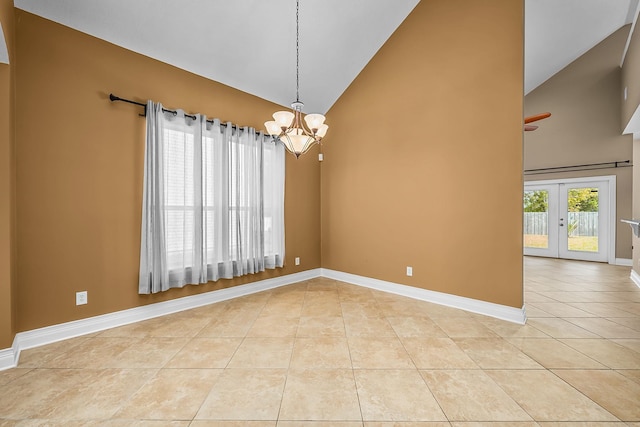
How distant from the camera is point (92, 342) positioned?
94.0 inches

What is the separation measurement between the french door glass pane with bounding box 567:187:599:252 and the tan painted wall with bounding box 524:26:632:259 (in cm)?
39

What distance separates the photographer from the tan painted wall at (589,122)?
217 inches

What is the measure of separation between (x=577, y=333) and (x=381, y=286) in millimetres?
2122

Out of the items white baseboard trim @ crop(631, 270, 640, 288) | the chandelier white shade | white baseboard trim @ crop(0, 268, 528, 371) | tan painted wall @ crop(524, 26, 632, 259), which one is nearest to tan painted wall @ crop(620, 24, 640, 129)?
tan painted wall @ crop(524, 26, 632, 259)

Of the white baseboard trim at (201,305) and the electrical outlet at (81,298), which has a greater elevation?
the electrical outlet at (81,298)

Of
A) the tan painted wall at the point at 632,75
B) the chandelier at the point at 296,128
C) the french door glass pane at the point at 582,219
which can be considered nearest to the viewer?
the chandelier at the point at 296,128

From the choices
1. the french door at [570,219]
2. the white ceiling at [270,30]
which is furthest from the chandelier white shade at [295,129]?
the french door at [570,219]

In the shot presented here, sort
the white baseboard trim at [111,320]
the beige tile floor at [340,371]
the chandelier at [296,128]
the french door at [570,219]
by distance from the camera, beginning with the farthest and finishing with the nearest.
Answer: the french door at [570,219]
the chandelier at [296,128]
the white baseboard trim at [111,320]
the beige tile floor at [340,371]

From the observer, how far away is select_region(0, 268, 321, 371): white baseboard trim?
2.19m

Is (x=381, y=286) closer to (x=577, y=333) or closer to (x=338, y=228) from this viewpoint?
(x=338, y=228)

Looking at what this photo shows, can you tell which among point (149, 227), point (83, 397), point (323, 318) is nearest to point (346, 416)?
point (323, 318)

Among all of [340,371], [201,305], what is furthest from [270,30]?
[340,371]

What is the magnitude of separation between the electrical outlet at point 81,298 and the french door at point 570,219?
802cm

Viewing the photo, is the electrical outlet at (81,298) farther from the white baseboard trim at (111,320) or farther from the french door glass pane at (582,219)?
the french door glass pane at (582,219)
